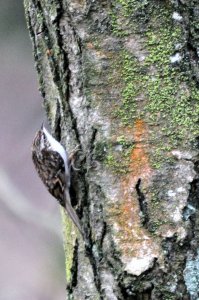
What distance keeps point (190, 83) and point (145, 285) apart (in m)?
0.48

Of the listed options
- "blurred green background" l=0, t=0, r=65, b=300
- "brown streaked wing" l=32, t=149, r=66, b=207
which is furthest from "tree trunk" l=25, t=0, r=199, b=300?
"blurred green background" l=0, t=0, r=65, b=300

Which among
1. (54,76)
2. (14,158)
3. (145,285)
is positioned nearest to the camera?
(145,285)

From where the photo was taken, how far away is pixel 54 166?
118 inches

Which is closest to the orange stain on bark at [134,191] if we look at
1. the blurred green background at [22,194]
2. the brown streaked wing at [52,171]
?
the brown streaked wing at [52,171]

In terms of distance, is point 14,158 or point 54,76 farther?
point 14,158

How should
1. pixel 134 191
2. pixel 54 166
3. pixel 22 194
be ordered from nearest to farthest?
pixel 134 191
pixel 54 166
pixel 22 194

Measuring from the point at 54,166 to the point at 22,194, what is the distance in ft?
7.42

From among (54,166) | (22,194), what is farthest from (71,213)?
(22,194)

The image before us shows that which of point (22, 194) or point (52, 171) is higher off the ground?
point (52, 171)

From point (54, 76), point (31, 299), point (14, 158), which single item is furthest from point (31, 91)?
point (54, 76)

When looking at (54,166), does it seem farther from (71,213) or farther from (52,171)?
(71,213)

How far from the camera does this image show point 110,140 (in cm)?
223

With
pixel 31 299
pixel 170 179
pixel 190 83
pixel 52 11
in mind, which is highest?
pixel 52 11

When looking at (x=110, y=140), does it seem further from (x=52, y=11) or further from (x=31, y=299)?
→ (x=31, y=299)
